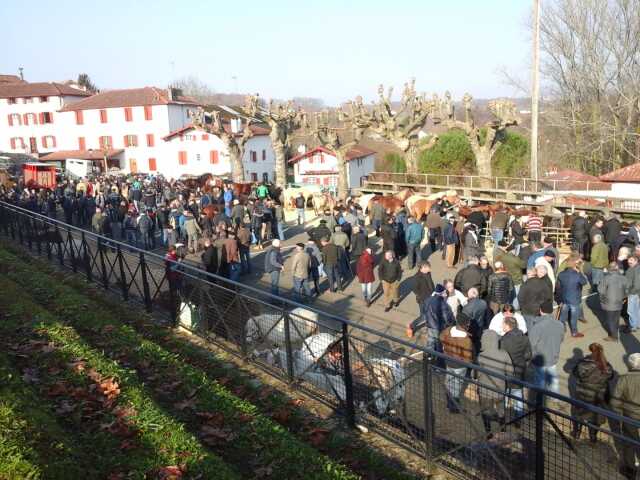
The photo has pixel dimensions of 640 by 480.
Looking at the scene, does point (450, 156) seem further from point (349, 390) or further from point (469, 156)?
point (349, 390)

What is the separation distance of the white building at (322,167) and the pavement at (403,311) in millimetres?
30251

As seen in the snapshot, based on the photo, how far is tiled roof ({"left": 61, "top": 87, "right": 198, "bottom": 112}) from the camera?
59906 millimetres

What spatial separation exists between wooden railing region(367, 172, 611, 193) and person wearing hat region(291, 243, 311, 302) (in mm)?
14356

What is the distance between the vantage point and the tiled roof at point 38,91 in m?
65.4

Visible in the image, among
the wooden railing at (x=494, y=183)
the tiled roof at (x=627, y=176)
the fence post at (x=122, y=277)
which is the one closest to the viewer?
the fence post at (x=122, y=277)

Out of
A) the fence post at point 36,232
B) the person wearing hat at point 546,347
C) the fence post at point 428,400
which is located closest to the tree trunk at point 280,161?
the fence post at point 36,232

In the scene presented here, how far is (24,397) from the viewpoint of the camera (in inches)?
227

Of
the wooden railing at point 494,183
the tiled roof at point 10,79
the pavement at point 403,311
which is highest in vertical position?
the tiled roof at point 10,79

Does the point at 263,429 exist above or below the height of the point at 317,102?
below

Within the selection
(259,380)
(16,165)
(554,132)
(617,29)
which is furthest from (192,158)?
(259,380)

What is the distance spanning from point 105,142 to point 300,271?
54029 millimetres

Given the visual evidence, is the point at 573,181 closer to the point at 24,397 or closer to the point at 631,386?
the point at 631,386

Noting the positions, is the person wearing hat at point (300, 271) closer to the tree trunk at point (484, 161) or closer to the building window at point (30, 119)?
the tree trunk at point (484, 161)

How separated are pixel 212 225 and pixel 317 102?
175137 millimetres
